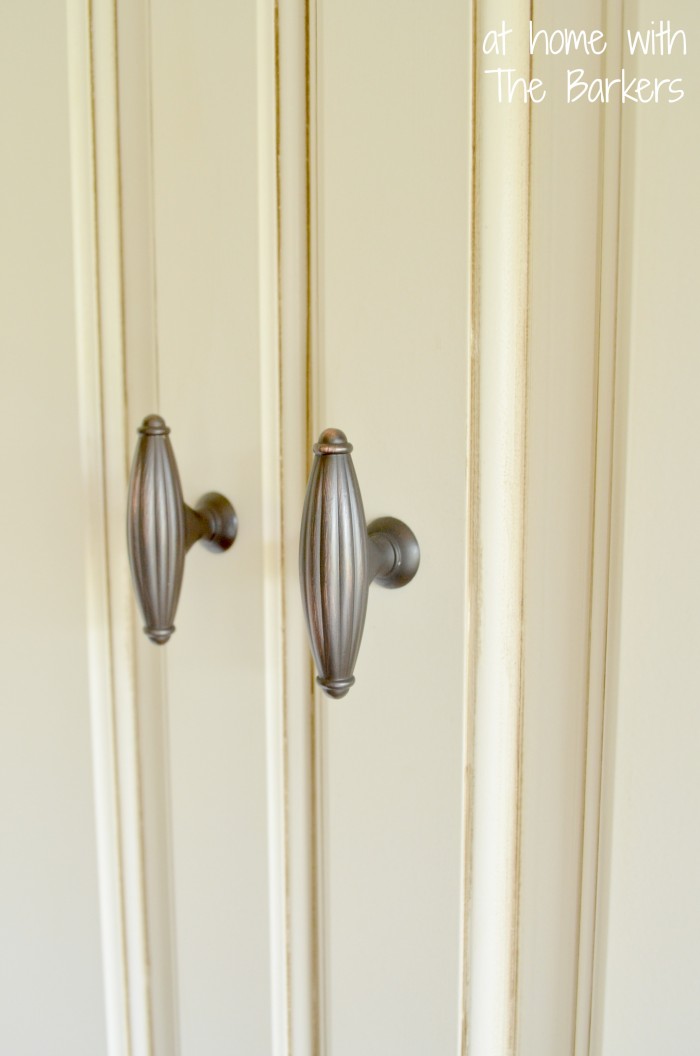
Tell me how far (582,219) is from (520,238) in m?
0.02

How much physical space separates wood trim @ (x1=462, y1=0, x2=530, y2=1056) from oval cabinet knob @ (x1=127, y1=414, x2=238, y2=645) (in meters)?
0.13

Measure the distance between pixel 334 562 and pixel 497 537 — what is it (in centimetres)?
6

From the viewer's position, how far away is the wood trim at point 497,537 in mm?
312

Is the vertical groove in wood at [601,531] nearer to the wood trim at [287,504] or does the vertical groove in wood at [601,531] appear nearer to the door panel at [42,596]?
the wood trim at [287,504]

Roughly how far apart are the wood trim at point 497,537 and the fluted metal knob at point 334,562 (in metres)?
0.04

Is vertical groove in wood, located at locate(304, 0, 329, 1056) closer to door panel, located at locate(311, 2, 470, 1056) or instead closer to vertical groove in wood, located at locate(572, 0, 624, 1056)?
door panel, located at locate(311, 2, 470, 1056)

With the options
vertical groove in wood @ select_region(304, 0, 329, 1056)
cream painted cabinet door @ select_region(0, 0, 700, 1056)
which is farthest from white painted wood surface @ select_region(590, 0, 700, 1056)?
vertical groove in wood @ select_region(304, 0, 329, 1056)

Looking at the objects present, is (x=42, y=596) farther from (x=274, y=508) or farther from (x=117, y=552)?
(x=274, y=508)

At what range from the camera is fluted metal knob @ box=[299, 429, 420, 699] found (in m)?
0.31

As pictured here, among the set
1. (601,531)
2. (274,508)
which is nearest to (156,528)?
(274,508)

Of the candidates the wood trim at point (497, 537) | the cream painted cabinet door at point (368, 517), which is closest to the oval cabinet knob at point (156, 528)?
the cream painted cabinet door at point (368, 517)

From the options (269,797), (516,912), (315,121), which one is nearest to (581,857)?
(516,912)

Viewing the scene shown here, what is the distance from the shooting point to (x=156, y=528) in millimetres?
388

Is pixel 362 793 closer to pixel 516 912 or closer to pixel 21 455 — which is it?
pixel 516 912
